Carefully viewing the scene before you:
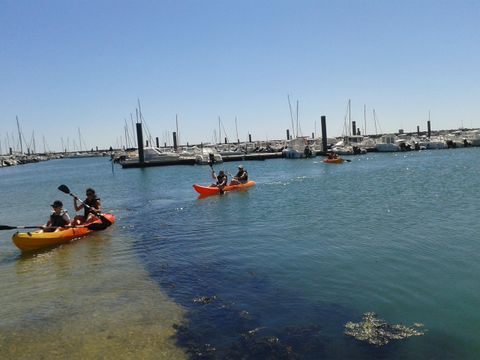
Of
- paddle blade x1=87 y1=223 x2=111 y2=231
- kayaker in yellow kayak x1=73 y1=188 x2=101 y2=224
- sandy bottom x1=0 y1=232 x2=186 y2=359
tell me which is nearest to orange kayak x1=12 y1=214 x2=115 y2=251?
paddle blade x1=87 y1=223 x2=111 y2=231

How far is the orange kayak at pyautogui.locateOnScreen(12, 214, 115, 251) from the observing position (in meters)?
13.4

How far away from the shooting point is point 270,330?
711 cm

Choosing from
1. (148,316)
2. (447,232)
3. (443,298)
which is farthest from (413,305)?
(447,232)

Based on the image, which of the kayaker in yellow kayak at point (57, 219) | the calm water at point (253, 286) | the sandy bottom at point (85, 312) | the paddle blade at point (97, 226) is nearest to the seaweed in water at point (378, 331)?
the calm water at point (253, 286)

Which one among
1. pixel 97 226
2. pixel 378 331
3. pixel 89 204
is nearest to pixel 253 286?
pixel 378 331

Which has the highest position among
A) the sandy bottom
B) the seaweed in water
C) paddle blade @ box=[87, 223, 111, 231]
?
paddle blade @ box=[87, 223, 111, 231]

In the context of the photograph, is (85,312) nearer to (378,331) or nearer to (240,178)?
(378,331)

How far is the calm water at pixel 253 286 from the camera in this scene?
6777mm

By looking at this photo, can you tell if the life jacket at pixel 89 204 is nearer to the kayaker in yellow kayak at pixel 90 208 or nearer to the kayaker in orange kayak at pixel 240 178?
the kayaker in yellow kayak at pixel 90 208

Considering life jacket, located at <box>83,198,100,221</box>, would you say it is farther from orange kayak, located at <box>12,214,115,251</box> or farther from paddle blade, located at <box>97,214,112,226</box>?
orange kayak, located at <box>12,214,115,251</box>

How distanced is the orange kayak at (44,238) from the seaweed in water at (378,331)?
9.95m

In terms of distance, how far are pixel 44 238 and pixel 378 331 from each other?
10488mm

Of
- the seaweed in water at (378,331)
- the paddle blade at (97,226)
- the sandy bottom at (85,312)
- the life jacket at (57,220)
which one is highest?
the life jacket at (57,220)

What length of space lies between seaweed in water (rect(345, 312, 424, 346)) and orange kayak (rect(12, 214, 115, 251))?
9.95 metres
